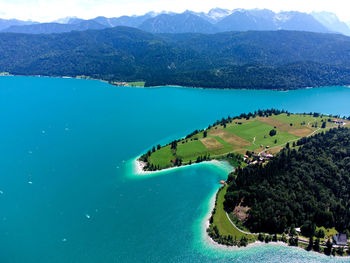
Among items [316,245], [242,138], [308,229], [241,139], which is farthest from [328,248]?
[242,138]

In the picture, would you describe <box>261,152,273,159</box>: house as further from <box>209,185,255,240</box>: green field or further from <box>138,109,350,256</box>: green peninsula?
<box>209,185,255,240</box>: green field

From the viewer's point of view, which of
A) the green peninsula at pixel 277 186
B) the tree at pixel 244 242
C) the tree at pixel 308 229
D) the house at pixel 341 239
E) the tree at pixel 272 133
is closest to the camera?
the house at pixel 341 239

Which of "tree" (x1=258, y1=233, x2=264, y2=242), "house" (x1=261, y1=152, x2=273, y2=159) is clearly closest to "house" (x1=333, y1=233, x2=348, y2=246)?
"tree" (x1=258, y1=233, x2=264, y2=242)

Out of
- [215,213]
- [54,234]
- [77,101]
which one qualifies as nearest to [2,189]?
[54,234]

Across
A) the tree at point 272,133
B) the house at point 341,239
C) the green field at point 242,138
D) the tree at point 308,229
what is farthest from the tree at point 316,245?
the tree at point 272,133

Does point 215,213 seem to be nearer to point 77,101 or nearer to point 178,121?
point 178,121

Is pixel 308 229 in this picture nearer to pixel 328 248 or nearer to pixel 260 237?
pixel 328 248

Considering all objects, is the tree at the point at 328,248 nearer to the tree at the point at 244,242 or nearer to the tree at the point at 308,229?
the tree at the point at 308,229
